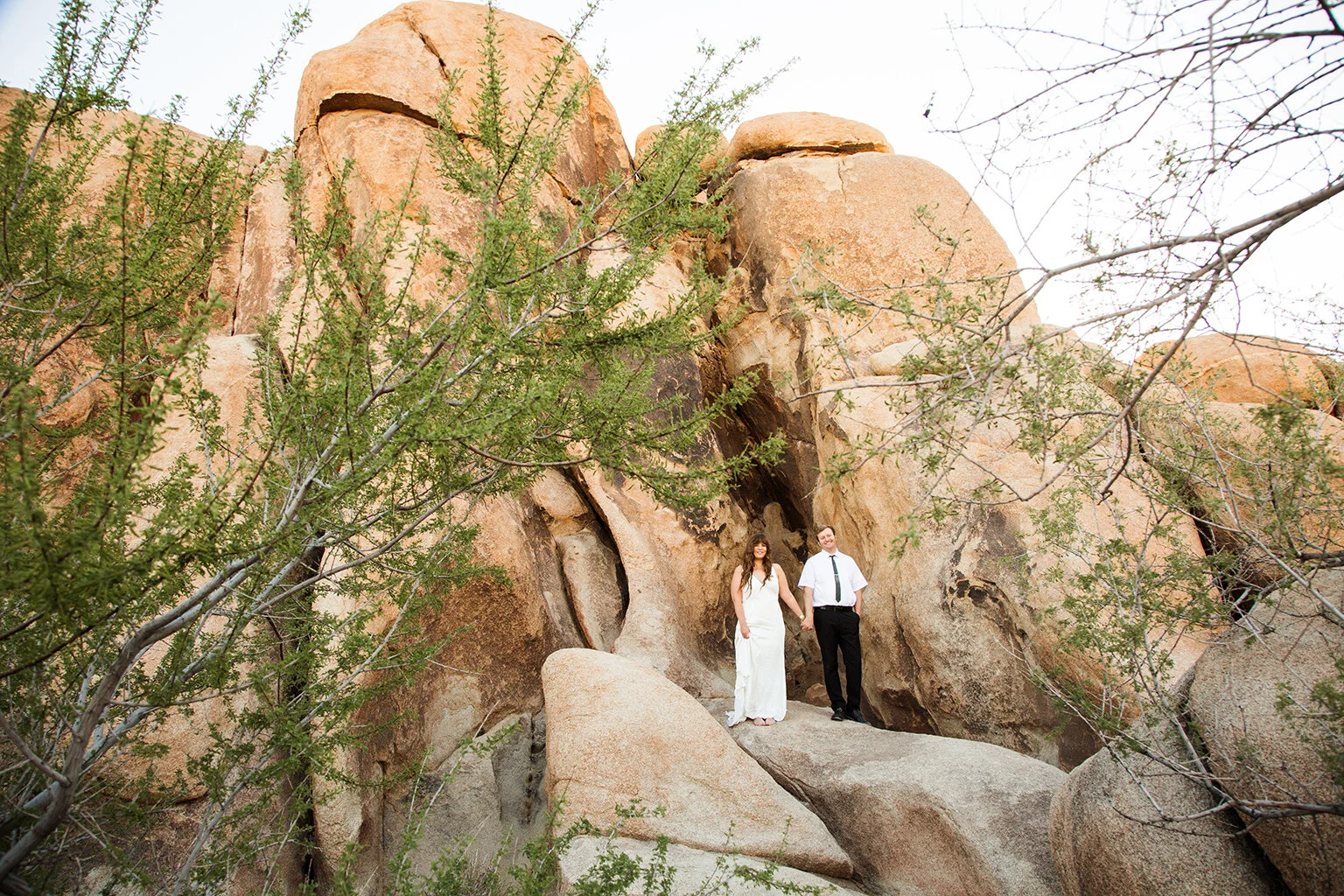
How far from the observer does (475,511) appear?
25.3 feet

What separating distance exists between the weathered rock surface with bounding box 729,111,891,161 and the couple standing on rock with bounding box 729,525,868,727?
658 cm

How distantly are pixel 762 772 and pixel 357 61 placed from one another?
938 centimetres

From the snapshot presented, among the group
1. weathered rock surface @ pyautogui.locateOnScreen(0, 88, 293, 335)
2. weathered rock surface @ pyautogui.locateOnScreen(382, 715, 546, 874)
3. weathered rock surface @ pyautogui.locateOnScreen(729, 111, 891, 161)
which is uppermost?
weathered rock surface @ pyautogui.locateOnScreen(729, 111, 891, 161)

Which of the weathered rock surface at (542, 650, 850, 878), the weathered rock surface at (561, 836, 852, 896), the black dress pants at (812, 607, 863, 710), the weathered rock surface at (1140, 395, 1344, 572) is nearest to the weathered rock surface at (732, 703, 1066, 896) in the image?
the weathered rock surface at (542, 650, 850, 878)

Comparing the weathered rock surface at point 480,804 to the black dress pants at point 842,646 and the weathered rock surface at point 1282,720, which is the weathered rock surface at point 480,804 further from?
the weathered rock surface at point 1282,720

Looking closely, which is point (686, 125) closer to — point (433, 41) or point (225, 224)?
point (225, 224)

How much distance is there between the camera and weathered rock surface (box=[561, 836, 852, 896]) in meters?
4.39

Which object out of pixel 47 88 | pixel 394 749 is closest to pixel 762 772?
pixel 394 749

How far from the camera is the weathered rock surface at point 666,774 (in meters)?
5.29

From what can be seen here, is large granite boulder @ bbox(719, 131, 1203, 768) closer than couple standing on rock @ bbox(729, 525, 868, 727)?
Yes

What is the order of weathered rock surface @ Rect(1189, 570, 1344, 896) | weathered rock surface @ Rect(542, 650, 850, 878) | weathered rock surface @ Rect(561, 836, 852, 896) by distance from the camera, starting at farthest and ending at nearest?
weathered rock surface @ Rect(542, 650, 850, 878) → weathered rock surface @ Rect(561, 836, 852, 896) → weathered rock surface @ Rect(1189, 570, 1344, 896)

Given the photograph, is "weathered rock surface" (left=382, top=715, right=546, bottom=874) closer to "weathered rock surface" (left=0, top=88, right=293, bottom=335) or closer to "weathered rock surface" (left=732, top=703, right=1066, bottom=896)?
"weathered rock surface" (left=732, top=703, right=1066, bottom=896)

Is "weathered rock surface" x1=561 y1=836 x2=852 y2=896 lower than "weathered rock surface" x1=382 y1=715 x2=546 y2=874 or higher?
higher

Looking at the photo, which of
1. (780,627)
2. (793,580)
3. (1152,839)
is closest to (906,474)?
(780,627)
